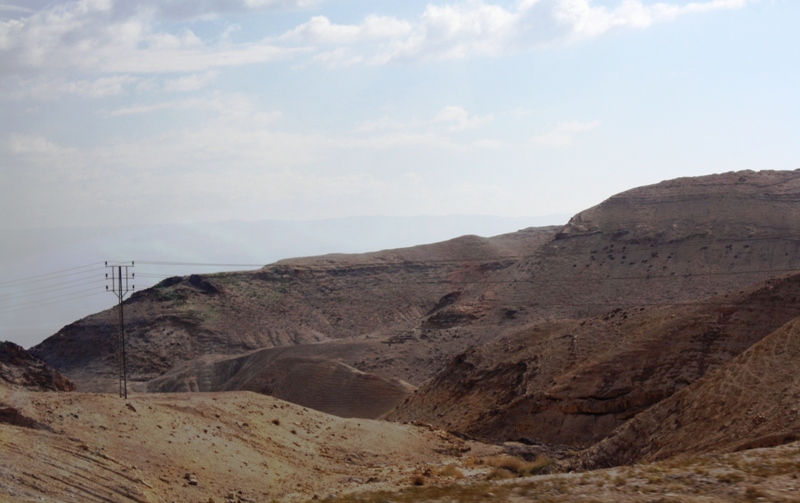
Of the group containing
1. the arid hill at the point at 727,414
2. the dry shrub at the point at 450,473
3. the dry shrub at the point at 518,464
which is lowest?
the dry shrub at the point at 518,464

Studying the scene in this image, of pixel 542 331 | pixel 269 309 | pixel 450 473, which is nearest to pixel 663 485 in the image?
pixel 450 473

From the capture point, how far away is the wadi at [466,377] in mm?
18422

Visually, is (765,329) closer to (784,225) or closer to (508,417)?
(508,417)

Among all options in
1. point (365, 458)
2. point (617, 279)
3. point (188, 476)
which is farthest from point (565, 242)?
point (188, 476)

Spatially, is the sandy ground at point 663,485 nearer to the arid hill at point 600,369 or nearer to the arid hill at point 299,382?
the arid hill at point 600,369

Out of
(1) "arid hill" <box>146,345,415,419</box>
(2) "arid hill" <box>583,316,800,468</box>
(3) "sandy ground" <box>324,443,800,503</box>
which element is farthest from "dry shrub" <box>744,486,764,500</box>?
(1) "arid hill" <box>146,345,415,419</box>

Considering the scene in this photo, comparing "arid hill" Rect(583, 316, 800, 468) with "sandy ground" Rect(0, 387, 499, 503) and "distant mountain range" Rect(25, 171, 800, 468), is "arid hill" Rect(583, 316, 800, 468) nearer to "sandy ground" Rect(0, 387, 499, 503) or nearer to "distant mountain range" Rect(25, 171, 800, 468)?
"distant mountain range" Rect(25, 171, 800, 468)

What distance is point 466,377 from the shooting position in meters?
40.6

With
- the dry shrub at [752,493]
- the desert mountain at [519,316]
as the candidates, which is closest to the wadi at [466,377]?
the dry shrub at [752,493]

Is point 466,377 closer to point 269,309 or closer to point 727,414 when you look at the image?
point 727,414

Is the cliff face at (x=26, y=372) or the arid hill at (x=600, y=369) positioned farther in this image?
the arid hill at (x=600, y=369)

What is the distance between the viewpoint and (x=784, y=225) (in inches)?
2324

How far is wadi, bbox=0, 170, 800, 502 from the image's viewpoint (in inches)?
725

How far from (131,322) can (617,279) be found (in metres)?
41.2
